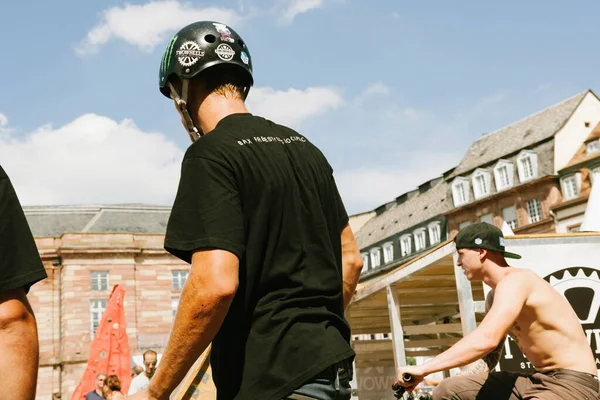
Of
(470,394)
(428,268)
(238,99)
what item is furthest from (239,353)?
(428,268)

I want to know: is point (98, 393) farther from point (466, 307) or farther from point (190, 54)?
point (190, 54)

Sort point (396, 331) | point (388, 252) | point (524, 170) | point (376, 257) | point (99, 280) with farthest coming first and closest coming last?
1. point (376, 257)
2. point (388, 252)
3. point (99, 280)
4. point (524, 170)
5. point (396, 331)

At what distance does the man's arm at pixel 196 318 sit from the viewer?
7.78 ft

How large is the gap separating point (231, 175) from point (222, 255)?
0.30 meters

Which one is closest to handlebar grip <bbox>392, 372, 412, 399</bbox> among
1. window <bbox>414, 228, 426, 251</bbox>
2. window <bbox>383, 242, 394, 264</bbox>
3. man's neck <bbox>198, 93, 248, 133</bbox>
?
man's neck <bbox>198, 93, 248, 133</bbox>

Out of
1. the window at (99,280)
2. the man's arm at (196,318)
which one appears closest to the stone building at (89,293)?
the window at (99,280)

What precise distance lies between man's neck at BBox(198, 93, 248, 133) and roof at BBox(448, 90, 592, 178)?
1901 inches

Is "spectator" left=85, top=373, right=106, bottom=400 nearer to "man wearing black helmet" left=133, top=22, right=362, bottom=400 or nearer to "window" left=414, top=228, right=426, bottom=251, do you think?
"man wearing black helmet" left=133, top=22, right=362, bottom=400

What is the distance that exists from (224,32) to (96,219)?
6019cm

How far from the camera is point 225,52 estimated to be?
293cm

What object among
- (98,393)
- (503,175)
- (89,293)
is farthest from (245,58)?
(89,293)

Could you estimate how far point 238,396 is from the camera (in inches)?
96.1

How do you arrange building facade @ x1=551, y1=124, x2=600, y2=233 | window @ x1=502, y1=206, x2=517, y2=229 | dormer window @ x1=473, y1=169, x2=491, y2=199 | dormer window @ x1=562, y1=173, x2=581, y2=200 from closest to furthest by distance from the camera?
1. building facade @ x1=551, y1=124, x2=600, y2=233
2. dormer window @ x1=562, y1=173, x2=581, y2=200
3. window @ x1=502, y1=206, x2=517, y2=229
4. dormer window @ x1=473, y1=169, x2=491, y2=199

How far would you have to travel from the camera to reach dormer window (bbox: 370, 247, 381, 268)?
69.1 meters
